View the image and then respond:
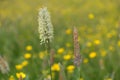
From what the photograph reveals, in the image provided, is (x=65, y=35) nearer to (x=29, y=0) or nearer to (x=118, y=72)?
(x=118, y=72)

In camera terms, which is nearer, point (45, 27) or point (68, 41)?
point (45, 27)

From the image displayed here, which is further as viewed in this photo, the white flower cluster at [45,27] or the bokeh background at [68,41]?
the bokeh background at [68,41]

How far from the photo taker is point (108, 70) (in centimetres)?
289

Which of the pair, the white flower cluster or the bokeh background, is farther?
the bokeh background

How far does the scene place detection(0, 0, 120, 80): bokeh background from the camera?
2.79 meters

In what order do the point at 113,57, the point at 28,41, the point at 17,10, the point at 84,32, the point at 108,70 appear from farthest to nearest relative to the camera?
the point at 17,10 → the point at 84,32 → the point at 28,41 → the point at 113,57 → the point at 108,70

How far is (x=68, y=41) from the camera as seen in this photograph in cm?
416

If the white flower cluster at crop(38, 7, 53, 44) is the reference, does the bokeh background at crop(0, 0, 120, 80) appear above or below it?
above

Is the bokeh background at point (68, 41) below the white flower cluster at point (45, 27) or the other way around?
the other way around

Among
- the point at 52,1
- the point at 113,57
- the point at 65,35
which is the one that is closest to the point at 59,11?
the point at 52,1

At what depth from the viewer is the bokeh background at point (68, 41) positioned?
279cm

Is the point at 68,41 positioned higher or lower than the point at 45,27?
higher

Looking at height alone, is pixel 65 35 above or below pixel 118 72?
above

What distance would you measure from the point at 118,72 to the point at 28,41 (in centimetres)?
177
